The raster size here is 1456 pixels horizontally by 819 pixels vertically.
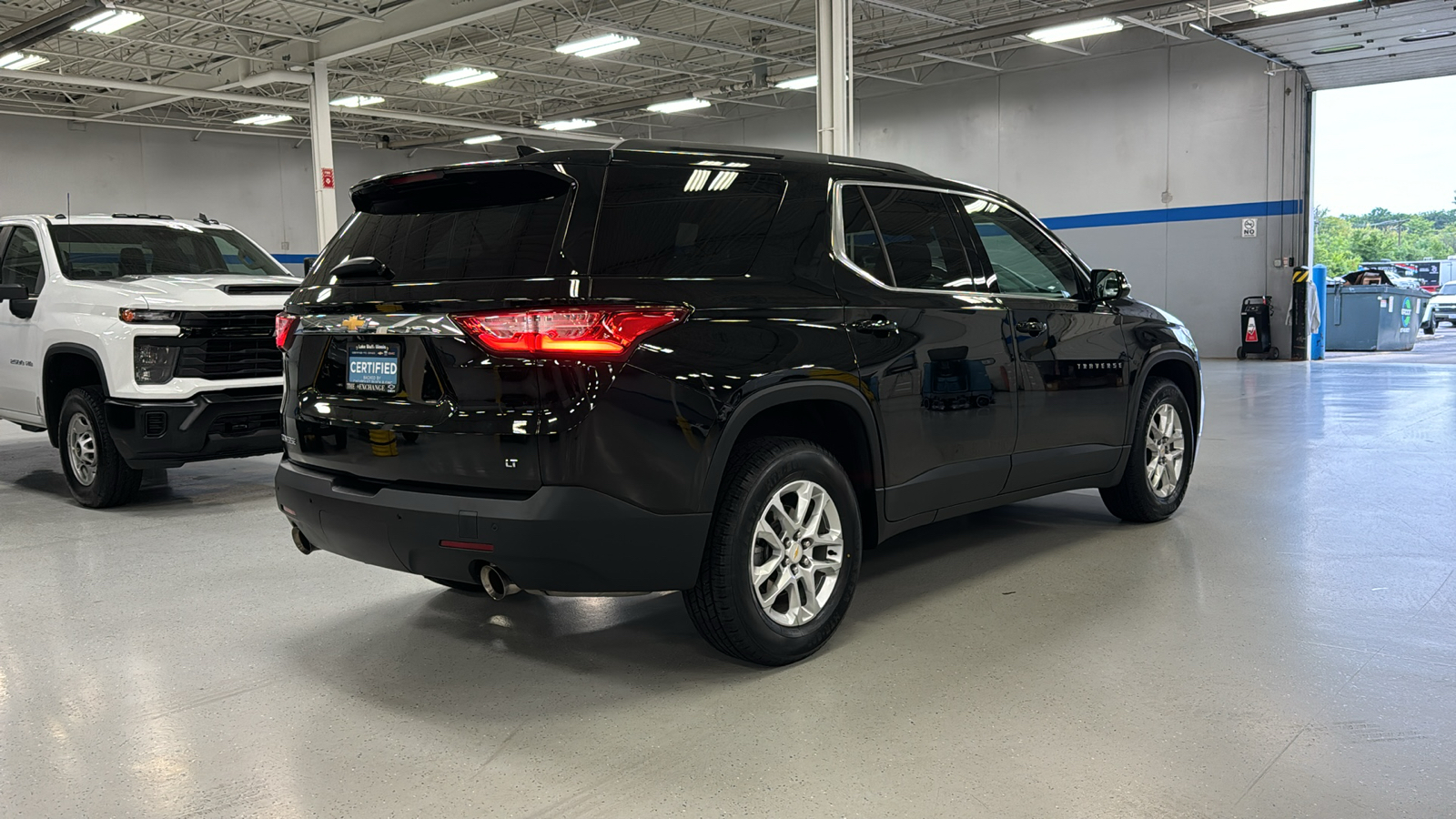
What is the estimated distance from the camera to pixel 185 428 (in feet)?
18.7

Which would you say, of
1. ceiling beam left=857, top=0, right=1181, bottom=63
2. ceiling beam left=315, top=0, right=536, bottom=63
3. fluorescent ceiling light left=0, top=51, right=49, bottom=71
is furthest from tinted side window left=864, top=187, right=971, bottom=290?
fluorescent ceiling light left=0, top=51, right=49, bottom=71

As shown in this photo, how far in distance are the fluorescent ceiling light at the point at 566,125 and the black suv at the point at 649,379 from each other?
873 inches

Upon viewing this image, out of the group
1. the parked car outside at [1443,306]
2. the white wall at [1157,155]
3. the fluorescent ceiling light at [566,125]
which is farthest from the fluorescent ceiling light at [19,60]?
the parked car outside at [1443,306]

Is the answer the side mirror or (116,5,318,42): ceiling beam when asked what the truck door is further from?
(116,5,318,42): ceiling beam

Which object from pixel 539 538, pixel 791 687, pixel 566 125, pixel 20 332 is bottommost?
pixel 791 687

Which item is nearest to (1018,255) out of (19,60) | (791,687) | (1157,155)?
(791,687)

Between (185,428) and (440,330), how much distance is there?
11.3 feet

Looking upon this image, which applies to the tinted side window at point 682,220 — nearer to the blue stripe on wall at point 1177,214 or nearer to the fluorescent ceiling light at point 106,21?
the fluorescent ceiling light at point 106,21

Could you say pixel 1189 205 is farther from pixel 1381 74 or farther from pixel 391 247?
pixel 391 247

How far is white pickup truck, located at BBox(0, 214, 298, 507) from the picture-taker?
5.73m

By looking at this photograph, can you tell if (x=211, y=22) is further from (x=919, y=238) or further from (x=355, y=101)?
(x=919, y=238)

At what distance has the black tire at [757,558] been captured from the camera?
3090 millimetres

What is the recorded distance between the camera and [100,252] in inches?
259

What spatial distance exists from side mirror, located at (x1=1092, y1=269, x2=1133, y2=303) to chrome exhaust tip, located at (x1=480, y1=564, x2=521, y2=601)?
2961 millimetres
